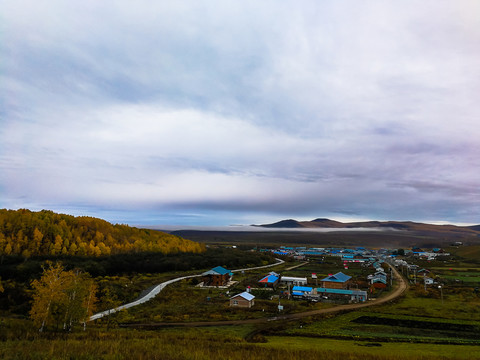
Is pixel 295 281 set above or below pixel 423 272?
below

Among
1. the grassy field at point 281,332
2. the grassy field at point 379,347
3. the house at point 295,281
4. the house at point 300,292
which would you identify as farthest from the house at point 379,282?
the grassy field at point 379,347

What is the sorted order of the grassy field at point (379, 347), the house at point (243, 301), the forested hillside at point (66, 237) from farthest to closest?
1. the forested hillside at point (66, 237)
2. the house at point (243, 301)
3. the grassy field at point (379, 347)

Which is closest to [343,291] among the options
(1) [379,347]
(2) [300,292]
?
(2) [300,292]

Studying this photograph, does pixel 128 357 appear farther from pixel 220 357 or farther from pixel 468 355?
pixel 468 355

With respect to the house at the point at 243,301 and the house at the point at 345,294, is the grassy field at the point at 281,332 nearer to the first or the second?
the house at the point at 243,301

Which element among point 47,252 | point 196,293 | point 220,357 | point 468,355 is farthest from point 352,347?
point 47,252

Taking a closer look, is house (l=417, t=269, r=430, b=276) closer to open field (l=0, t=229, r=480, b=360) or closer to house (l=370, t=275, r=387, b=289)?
open field (l=0, t=229, r=480, b=360)

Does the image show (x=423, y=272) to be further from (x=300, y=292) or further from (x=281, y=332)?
(x=281, y=332)

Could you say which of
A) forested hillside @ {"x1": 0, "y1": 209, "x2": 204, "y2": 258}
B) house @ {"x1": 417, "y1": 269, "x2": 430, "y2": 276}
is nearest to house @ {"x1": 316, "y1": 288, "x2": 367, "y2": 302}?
house @ {"x1": 417, "y1": 269, "x2": 430, "y2": 276}
